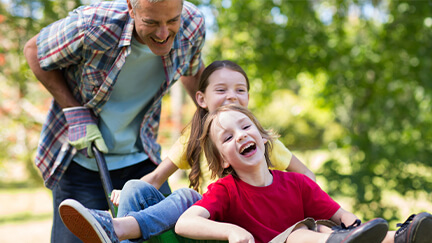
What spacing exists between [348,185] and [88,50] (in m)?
3.43

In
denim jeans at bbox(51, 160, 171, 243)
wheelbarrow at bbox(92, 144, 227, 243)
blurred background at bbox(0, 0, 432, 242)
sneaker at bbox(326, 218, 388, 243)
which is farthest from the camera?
blurred background at bbox(0, 0, 432, 242)

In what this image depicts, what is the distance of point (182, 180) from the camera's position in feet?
37.7

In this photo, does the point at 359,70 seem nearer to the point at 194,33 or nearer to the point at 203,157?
the point at 194,33

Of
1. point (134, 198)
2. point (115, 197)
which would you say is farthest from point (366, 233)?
point (115, 197)

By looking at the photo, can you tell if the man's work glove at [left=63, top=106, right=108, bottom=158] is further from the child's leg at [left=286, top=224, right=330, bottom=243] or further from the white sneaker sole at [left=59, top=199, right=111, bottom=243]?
the child's leg at [left=286, top=224, right=330, bottom=243]

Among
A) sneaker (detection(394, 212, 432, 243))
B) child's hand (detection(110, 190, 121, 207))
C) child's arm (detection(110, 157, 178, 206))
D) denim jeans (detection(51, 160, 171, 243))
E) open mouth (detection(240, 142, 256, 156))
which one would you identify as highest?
sneaker (detection(394, 212, 432, 243))

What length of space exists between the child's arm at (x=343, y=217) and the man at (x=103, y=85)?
904 millimetres

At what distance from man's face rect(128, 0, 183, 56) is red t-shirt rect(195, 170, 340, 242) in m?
0.66

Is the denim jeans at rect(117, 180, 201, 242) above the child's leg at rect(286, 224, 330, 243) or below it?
below

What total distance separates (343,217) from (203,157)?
2.45 ft

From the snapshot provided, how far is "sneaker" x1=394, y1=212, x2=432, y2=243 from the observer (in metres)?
1.52

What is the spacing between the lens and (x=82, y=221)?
1667 mm

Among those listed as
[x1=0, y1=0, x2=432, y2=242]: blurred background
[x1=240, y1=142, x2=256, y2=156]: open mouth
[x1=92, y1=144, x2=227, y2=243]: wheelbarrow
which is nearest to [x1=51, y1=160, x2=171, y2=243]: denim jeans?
[x1=92, y1=144, x2=227, y2=243]: wheelbarrow

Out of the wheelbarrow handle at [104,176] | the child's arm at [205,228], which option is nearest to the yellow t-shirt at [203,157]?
the wheelbarrow handle at [104,176]
